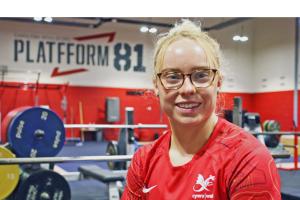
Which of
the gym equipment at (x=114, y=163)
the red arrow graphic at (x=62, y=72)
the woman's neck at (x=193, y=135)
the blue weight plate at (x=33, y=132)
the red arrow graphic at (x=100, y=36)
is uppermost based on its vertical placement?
the red arrow graphic at (x=100, y=36)

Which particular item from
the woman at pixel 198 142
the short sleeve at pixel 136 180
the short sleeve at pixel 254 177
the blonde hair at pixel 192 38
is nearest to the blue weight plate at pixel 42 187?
the short sleeve at pixel 136 180

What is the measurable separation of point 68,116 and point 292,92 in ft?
21.5

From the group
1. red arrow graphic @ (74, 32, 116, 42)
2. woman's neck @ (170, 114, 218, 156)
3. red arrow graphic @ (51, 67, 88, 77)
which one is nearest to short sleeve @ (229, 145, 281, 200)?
woman's neck @ (170, 114, 218, 156)

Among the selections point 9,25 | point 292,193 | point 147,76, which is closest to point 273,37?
point 147,76

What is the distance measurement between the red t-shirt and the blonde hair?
0.64 ft

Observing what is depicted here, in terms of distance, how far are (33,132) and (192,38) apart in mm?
2804

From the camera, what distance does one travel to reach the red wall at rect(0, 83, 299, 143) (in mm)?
10477

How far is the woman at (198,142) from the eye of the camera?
892 millimetres

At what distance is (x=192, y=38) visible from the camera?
3.28ft

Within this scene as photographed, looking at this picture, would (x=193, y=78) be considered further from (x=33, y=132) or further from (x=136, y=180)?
(x=33, y=132)

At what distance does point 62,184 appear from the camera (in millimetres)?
3477

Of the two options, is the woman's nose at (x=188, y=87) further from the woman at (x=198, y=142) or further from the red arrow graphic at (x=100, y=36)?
the red arrow graphic at (x=100, y=36)
